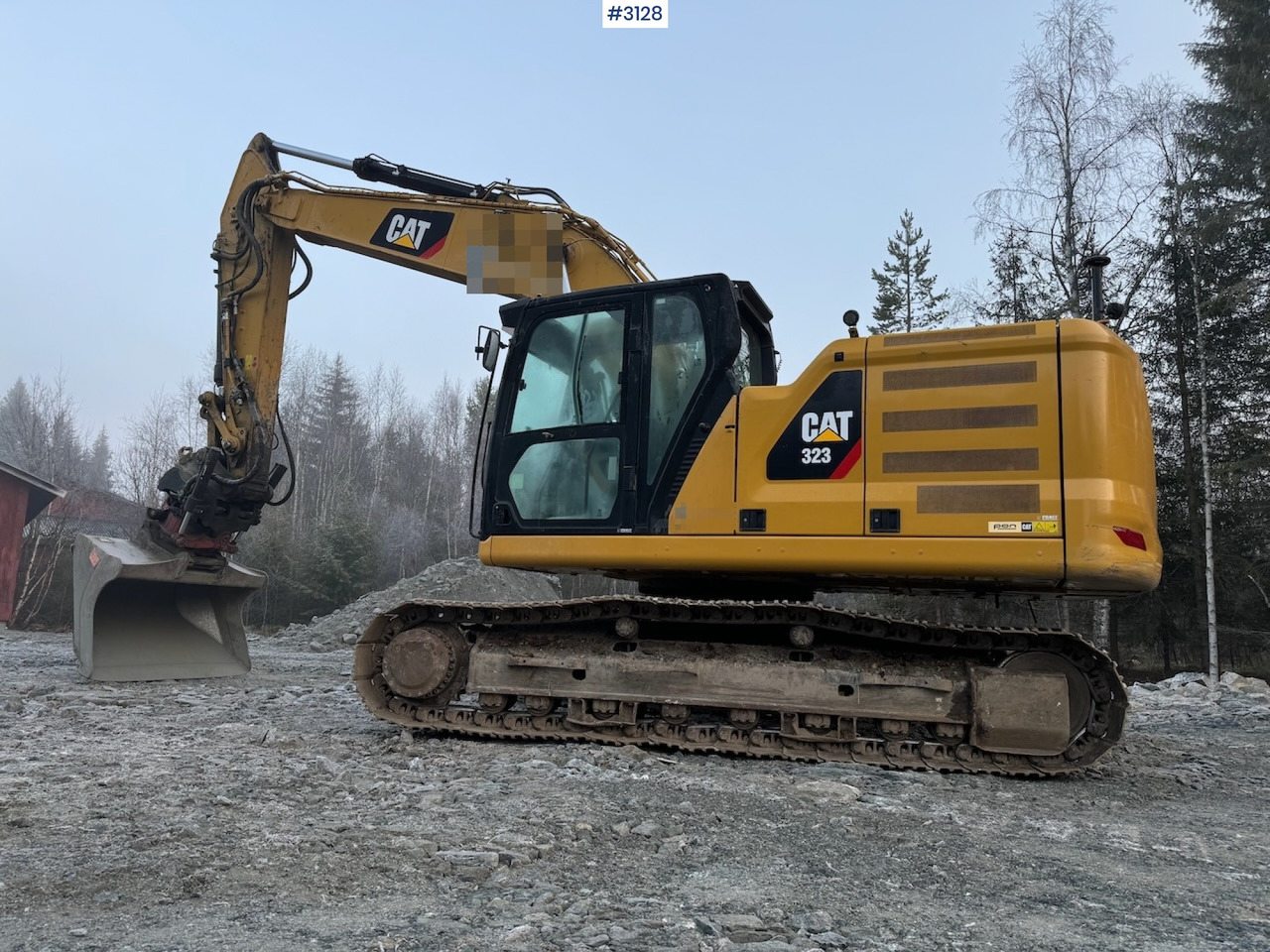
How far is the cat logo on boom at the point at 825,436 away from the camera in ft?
15.2

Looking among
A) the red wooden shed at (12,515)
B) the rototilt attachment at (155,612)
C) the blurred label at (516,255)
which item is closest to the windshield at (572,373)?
the blurred label at (516,255)

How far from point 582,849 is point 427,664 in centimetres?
244

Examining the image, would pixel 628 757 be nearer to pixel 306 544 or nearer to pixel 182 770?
pixel 182 770

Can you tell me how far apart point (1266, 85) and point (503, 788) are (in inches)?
714

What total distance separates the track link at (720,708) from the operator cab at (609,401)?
58cm

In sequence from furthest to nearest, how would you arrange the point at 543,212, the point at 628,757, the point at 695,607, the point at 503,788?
1. the point at 543,212
2. the point at 695,607
3. the point at 628,757
4. the point at 503,788

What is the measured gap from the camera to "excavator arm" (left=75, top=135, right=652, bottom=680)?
681cm

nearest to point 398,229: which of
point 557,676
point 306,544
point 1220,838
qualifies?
point 557,676

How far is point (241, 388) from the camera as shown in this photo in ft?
24.8

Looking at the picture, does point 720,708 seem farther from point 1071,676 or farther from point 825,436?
point 1071,676

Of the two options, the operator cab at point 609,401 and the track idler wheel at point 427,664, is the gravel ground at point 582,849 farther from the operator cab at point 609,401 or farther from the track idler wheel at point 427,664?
the operator cab at point 609,401

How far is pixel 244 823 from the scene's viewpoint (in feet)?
10.5

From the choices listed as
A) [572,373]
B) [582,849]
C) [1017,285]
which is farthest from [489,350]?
[1017,285]

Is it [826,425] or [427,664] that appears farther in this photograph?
[427,664]
